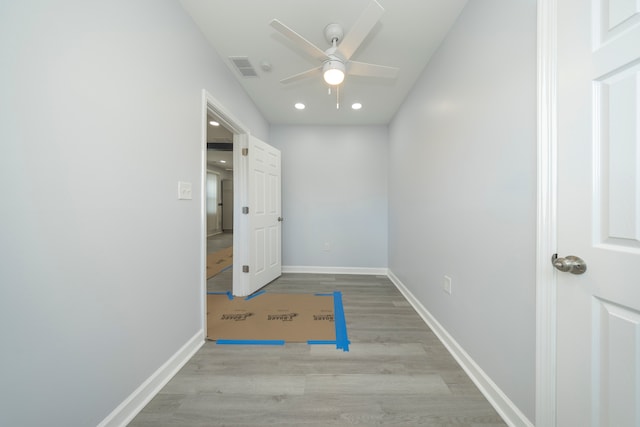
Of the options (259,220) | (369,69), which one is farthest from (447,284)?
(259,220)

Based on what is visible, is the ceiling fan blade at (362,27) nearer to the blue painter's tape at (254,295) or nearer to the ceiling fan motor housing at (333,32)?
the ceiling fan motor housing at (333,32)

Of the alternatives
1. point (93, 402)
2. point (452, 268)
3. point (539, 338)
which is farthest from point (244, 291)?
point (539, 338)

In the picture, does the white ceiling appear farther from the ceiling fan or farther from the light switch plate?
the light switch plate

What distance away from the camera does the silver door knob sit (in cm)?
85

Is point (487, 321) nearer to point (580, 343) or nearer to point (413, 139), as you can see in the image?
point (580, 343)

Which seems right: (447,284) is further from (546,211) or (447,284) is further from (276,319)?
(276,319)

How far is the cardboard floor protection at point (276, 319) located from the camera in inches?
73.7

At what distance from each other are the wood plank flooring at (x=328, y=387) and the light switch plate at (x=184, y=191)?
1.20 meters

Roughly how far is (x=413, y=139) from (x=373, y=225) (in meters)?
1.65

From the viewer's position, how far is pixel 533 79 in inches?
40.7

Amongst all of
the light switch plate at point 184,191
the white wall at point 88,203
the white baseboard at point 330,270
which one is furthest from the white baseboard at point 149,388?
the white baseboard at point 330,270

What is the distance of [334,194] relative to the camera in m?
3.79

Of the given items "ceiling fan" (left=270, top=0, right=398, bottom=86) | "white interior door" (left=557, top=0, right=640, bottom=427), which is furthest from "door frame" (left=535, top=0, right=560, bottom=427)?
"ceiling fan" (left=270, top=0, right=398, bottom=86)

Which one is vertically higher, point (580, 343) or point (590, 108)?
point (590, 108)
